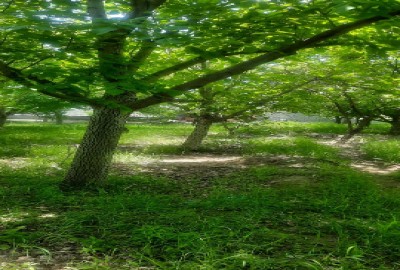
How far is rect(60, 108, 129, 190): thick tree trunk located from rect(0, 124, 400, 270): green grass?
0.35 meters

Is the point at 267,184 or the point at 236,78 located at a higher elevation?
the point at 236,78

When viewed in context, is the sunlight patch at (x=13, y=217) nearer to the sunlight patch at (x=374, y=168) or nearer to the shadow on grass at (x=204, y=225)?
the shadow on grass at (x=204, y=225)

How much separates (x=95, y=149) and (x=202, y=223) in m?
2.96

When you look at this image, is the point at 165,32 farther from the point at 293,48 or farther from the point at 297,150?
the point at 297,150

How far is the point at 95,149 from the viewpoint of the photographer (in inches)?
258

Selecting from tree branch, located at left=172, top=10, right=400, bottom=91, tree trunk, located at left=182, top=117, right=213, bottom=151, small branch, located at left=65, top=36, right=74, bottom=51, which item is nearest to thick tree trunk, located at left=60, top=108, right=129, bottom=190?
tree branch, located at left=172, top=10, right=400, bottom=91

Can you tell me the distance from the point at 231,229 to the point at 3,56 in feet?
9.89

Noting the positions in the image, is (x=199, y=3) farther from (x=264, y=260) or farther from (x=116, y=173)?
(x=116, y=173)

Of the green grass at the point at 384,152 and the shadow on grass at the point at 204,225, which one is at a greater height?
the shadow on grass at the point at 204,225

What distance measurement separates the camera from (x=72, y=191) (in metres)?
6.21

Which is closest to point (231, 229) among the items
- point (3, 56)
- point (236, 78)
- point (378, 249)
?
point (378, 249)

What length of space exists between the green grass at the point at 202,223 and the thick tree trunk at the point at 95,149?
35 cm

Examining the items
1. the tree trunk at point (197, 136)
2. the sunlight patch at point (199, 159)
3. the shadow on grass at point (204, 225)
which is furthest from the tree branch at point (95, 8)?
the tree trunk at point (197, 136)

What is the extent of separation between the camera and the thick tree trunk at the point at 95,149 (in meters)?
6.54
